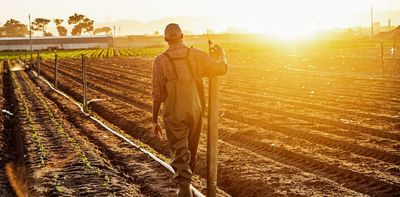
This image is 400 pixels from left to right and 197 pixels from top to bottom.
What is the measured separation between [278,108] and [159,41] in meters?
101

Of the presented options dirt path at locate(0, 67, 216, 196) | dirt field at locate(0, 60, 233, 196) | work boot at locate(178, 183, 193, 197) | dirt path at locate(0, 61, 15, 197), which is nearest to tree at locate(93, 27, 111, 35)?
dirt path at locate(0, 61, 15, 197)

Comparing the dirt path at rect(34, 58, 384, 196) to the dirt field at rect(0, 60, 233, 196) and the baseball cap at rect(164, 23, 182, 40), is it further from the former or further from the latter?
the baseball cap at rect(164, 23, 182, 40)

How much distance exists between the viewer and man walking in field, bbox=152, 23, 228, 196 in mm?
5254

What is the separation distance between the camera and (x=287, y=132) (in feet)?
33.9

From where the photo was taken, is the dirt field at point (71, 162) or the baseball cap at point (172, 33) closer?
the baseball cap at point (172, 33)

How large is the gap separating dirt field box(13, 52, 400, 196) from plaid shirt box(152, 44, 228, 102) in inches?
75.5

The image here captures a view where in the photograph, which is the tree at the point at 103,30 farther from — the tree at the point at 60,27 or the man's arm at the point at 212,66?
the man's arm at the point at 212,66

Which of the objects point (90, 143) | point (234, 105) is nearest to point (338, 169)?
point (90, 143)

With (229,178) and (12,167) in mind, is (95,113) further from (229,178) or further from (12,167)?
(229,178)

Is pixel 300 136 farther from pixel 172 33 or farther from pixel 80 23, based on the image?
pixel 80 23

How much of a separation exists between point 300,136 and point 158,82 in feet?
17.0

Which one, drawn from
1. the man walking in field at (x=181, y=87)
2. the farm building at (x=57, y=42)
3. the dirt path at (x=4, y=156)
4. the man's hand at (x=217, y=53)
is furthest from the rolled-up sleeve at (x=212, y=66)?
the farm building at (x=57, y=42)

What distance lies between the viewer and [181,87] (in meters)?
5.24

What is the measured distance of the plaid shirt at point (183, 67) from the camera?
529cm
